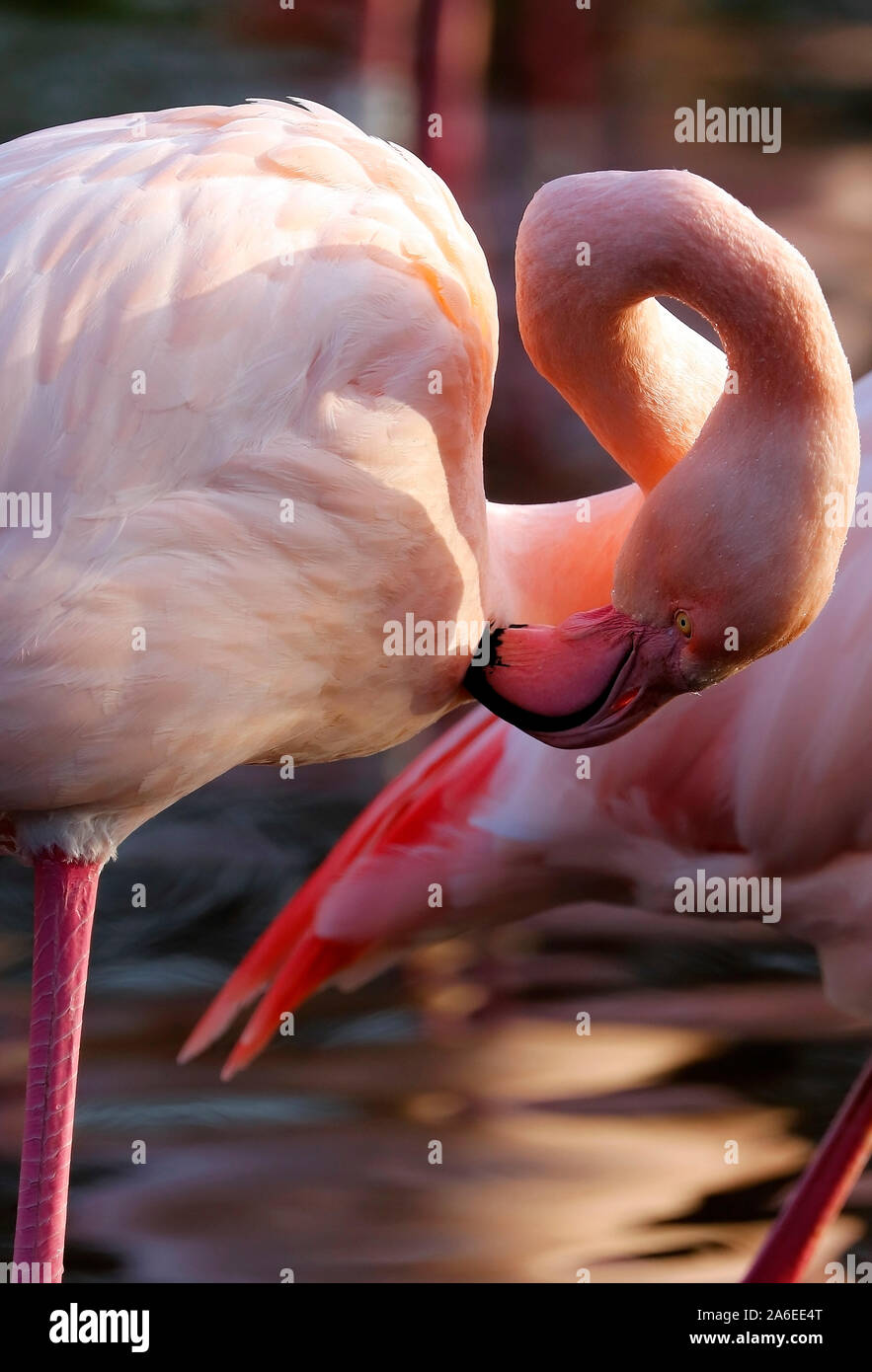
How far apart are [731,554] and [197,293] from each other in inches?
19.8

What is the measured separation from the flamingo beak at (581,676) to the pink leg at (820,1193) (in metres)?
0.83

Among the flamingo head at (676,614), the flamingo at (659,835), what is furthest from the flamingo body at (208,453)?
the flamingo at (659,835)

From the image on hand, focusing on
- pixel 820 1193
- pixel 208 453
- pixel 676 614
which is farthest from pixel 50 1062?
pixel 820 1193

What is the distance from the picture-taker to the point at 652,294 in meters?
1.39

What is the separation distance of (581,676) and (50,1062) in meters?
0.62

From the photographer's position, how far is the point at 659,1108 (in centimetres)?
245

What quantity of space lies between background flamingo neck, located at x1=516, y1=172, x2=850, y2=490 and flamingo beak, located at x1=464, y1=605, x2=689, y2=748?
8.2 inches

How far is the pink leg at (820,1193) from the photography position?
1.96 meters

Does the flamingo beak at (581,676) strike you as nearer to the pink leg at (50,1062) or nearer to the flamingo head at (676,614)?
the flamingo head at (676,614)

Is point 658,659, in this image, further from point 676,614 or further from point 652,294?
point 652,294

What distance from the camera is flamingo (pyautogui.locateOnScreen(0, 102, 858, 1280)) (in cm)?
130

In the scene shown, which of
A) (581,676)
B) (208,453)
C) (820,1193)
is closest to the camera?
(208,453)
